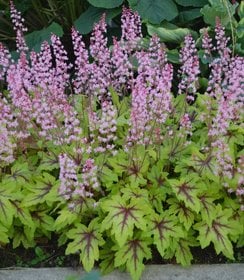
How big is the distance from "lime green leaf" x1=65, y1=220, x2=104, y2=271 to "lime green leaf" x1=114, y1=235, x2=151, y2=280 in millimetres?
130

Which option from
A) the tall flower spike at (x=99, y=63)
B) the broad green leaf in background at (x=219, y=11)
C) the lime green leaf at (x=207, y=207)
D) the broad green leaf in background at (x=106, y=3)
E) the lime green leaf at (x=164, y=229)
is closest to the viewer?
the lime green leaf at (x=164, y=229)

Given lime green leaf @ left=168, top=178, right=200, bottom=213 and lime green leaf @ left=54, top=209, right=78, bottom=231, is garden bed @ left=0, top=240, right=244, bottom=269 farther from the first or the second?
lime green leaf @ left=168, top=178, right=200, bottom=213

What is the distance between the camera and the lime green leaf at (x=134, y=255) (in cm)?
327

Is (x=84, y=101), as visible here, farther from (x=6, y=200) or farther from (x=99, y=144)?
(x=6, y=200)

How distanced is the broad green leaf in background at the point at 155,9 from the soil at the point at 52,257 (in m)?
2.21

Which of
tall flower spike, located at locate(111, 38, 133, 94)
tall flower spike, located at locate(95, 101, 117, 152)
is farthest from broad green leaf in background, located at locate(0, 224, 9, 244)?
tall flower spike, located at locate(111, 38, 133, 94)

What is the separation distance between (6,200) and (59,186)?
0.31 meters

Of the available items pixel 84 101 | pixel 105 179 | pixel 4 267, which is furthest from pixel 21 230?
pixel 84 101

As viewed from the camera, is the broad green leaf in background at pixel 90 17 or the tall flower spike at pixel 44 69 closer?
the tall flower spike at pixel 44 69

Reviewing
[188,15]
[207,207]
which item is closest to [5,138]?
[207,207]

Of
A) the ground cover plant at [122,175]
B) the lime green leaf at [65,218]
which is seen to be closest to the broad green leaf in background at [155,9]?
the ground cover plant at [122,175]

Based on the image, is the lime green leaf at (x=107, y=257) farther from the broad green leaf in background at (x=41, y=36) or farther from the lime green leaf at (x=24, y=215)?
the broad green leaf in background at (x=41, y=36)

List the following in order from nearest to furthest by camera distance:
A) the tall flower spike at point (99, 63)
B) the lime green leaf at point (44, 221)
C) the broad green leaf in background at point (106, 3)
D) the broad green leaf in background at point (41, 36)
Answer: the lime green leaf at point (44, 221)
the tall flower spike at point (99, 63)
the broad green leaf in background at point (106, 3)
the broad green leaf in background at point (41, 36)

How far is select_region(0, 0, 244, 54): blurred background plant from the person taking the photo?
477 centimetres
